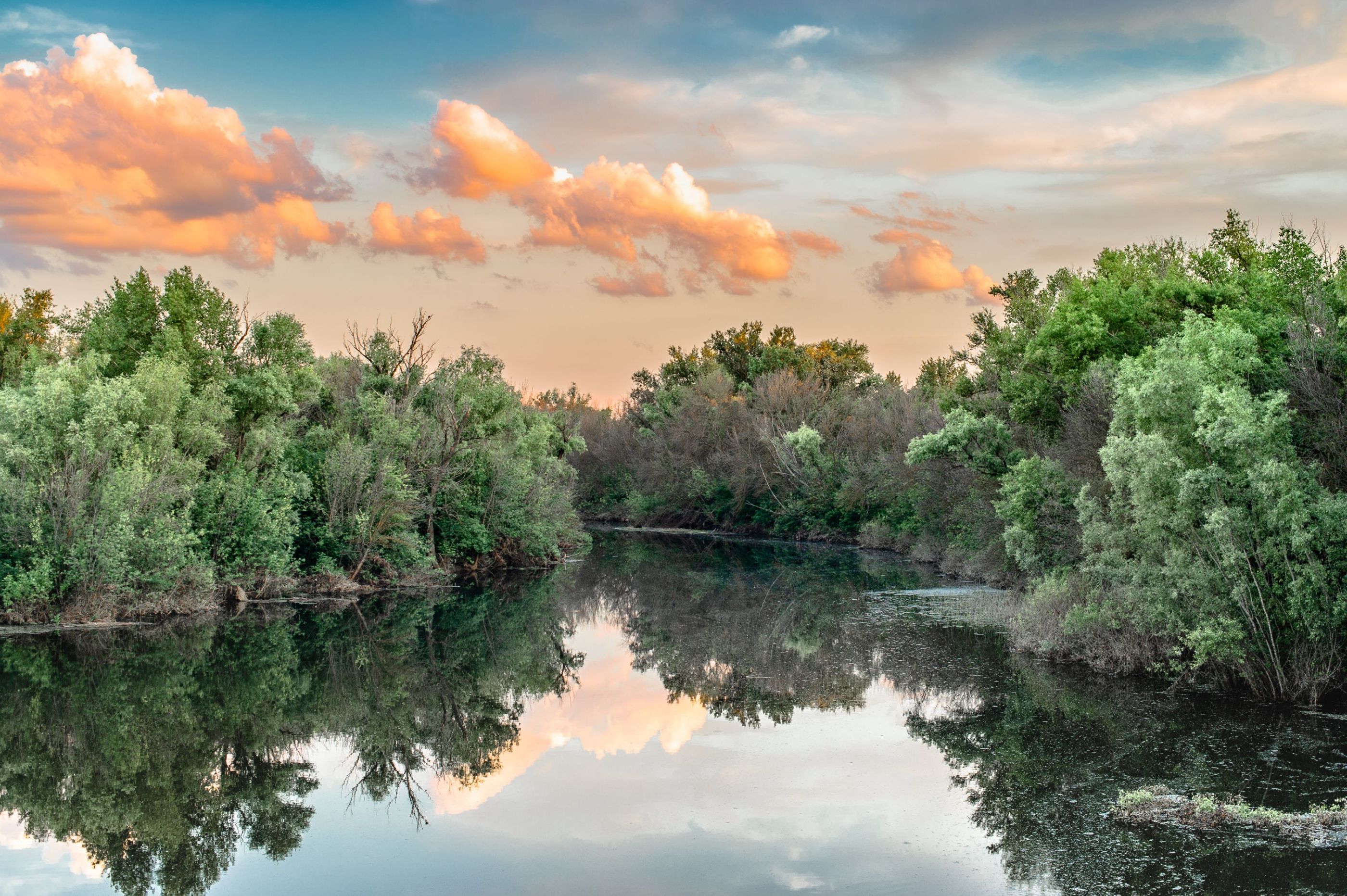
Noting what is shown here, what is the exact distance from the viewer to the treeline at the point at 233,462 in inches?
996

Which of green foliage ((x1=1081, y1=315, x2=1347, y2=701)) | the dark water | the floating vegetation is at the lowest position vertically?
the dark water

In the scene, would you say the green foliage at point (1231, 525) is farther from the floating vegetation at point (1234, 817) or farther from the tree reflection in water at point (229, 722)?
the tree reflection in water at point (229, 722)

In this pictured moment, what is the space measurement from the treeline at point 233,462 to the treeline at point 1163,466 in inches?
674

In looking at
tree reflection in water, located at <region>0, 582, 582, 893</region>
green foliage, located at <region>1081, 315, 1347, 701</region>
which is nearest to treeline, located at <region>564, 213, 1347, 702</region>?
green foliage, located at <region>1081, 315, 1347, 701</region>

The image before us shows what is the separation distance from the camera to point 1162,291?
25016mm

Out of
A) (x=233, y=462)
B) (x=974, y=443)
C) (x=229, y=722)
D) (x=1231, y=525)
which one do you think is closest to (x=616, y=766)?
(x=229, y=722)

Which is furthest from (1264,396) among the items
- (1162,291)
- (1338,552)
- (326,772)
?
(326,772)

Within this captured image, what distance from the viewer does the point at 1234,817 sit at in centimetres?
1151

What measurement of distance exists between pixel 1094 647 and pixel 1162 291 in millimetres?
9482

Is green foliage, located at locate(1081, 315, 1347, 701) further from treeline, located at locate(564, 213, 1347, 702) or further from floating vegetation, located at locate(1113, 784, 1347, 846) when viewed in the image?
floating vegetation, located at locate(1113, 784, 1347, 846)

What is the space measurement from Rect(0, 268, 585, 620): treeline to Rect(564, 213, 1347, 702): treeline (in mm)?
17113

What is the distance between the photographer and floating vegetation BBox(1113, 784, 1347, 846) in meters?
11.0

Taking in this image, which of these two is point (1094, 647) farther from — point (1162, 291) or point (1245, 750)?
point (1162, 291)

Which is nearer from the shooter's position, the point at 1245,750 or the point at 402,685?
the point at 1245,750
